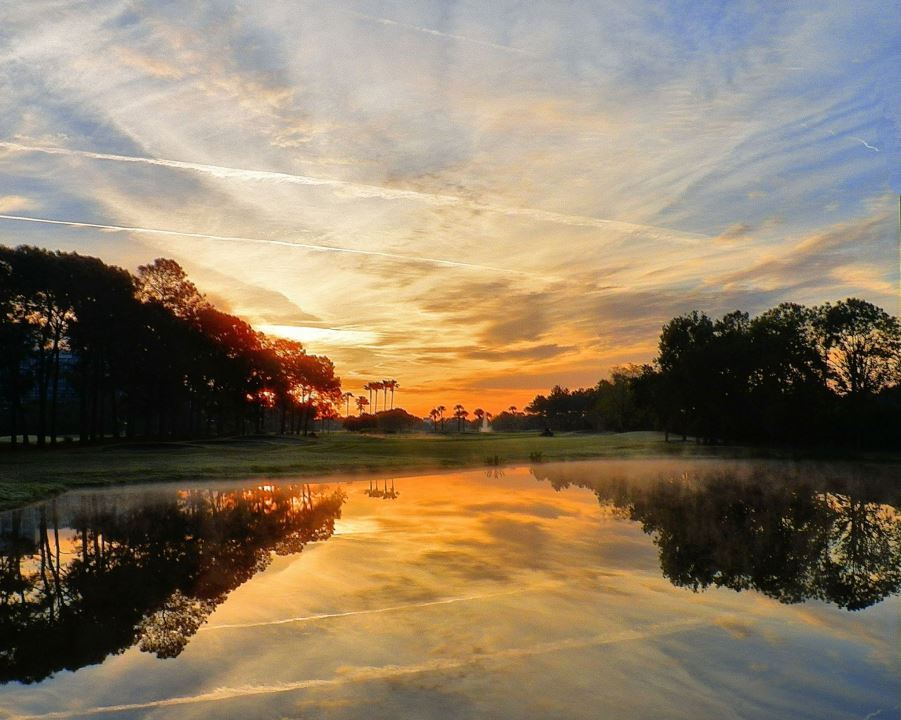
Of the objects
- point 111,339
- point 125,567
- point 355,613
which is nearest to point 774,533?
point 355,613

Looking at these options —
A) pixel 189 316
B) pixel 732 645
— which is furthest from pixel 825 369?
pixel 732 645

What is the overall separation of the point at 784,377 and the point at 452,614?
68.3 m

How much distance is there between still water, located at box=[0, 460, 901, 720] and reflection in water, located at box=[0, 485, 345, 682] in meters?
0.06

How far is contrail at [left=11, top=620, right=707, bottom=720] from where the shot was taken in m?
6.73

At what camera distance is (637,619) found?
31.1 feet

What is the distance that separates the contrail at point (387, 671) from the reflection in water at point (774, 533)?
10.2 ft

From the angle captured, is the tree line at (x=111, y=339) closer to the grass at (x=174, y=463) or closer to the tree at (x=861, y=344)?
the grass at (x=174, y=463)

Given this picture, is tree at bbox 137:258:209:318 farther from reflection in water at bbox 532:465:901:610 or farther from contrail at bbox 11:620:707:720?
contrail at bbox 11:620:707:720

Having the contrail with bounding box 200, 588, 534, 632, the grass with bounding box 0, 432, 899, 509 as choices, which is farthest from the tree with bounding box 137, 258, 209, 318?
the contrail with bounding box 200, 588, 534, 632

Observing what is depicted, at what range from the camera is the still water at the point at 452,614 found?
6914 mm

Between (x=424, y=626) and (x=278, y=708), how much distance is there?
2.96 m

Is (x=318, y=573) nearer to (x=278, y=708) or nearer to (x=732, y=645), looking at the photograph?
(x=278, y=708)

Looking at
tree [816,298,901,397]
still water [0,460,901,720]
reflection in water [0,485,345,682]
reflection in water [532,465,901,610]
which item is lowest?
reflection in water [532,465,901,610]

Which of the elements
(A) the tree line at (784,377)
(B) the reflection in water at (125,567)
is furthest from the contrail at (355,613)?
(A) the tree line at (784,377)
